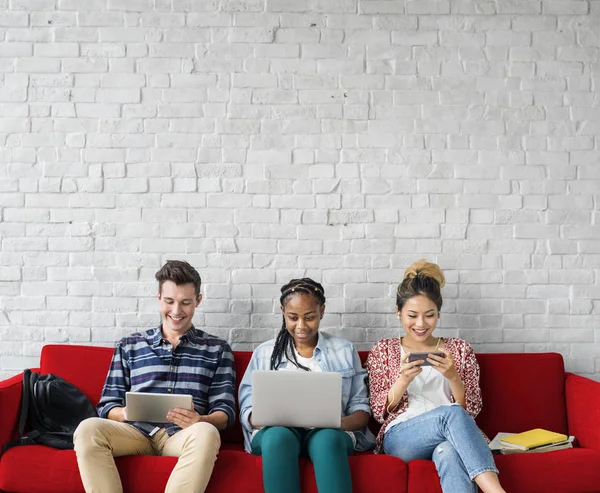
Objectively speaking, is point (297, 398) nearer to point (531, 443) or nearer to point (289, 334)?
point (289, 334)

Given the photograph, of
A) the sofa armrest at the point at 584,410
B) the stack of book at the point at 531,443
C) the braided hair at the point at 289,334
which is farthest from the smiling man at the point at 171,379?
the sofa armrest at the point at 584,410

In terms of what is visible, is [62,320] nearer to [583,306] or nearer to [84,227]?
[84,227]

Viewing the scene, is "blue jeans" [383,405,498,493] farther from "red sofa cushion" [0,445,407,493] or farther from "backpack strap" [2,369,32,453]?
"backpack strap" [2,369,32,453]

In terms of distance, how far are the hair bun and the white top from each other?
1.33ft

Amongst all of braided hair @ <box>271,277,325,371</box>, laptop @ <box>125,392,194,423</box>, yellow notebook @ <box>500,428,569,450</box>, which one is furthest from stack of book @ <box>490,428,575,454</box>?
laptop @ <box>125,392,194,423</box>

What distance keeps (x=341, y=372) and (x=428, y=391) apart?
0.38 metres

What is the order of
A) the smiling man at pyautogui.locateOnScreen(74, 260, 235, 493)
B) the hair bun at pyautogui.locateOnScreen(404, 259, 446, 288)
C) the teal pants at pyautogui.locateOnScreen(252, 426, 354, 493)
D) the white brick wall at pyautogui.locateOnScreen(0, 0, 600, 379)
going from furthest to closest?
the white brick wall at pyautogui.locateOnScreen(0, 0, 600, 379)
the hair bun at pyautogui.locateOnScreen(404, 259, 446, 288)
the smiling man at pyautogui.locateOnScreen(74, 260, 235, 493)
the teal pants at pyautogui.locateOnScreen(252, 426, 354, 493)

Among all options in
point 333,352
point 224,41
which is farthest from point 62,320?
point 224,41

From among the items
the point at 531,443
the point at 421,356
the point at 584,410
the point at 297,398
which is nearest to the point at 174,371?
the point at 297,398

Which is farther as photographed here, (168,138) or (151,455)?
(168,138)

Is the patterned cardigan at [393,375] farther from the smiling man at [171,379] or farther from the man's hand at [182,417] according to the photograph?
the man's hand at [182,417]

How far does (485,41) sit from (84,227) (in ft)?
7.26

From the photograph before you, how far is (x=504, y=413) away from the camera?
2959 mm

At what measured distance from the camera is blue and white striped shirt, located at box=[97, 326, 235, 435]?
110 inches
